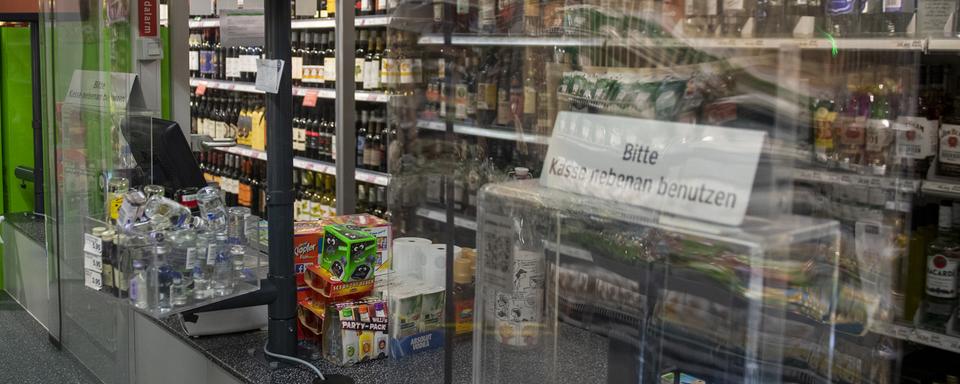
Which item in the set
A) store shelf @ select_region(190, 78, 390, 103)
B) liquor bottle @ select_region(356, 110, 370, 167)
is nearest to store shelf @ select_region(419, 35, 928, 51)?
store shelf @ select_region(190, 78, 390, 103)

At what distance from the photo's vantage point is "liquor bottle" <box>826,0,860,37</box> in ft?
4.03

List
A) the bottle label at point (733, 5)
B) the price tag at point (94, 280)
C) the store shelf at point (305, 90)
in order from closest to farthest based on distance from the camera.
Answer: the bottle label at point (733, 5) < the price tag at point (94, 280) < the store shelf at point (305, 90)

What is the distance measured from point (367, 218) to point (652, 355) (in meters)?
1.49

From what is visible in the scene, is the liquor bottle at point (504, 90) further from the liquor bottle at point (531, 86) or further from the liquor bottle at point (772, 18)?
the liquor bottle at point (772, 18)

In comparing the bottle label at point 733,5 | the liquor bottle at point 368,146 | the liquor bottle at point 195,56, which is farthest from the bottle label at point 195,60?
the bottle label at point 733,5

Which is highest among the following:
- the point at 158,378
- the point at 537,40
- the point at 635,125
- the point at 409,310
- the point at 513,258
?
the point at 537,40

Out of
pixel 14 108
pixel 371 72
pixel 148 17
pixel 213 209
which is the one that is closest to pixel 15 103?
pixel 14 108

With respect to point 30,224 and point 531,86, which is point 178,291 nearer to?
point 531,86

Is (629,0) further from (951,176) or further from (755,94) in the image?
(951,176)

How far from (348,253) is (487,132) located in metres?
0.98

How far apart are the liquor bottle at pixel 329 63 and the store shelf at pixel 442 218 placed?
125 inches

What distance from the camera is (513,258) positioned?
1377mm

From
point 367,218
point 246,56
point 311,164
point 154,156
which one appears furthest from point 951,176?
point 246,56

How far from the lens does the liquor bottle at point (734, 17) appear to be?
1.18 metres
